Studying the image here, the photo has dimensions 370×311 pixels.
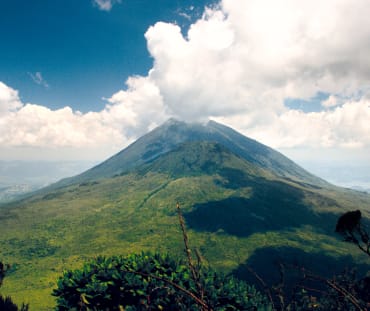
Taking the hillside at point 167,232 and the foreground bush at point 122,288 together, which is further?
the hillside at point 167,232

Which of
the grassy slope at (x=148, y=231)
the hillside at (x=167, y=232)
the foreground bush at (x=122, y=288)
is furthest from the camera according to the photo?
the grassy slope at (x=148, y=231)

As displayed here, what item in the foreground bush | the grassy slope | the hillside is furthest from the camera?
the grassy slope

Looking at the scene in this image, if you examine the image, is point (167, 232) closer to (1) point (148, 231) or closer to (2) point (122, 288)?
(1) point (148, 231)

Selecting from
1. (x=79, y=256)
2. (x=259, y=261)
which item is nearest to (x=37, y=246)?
(x=79, y=256)

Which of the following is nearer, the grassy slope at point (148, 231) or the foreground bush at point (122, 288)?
the foreground bush at point (122, 288)

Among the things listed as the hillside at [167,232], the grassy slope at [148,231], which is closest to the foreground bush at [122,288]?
the grassy slope at [148,231]

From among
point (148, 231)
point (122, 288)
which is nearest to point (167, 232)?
point (148, 231)

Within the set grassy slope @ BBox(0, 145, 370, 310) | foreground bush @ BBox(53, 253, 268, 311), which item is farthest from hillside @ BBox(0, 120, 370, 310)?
foreground bush @ BBox(53, 253, 268, 311)

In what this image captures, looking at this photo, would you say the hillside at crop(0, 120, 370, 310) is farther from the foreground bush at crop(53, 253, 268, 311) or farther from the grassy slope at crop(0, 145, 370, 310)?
the foreground bush at crop(53, 253, 268, 311)

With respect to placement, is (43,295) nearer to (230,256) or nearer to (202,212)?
(230,256)

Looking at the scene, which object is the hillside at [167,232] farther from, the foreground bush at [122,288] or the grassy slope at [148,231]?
the foreground bush at [122,288]

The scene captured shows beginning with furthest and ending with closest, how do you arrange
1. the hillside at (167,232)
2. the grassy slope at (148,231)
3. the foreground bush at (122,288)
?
the grassy slope at (148,231), the hillside at (167,232), the foreground bush at (122,288)

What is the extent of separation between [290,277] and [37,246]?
10896cm

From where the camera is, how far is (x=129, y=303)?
41.8 meters
